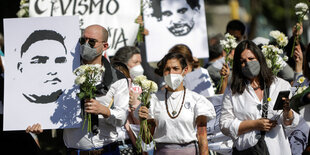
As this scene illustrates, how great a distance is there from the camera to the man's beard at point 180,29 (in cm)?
938

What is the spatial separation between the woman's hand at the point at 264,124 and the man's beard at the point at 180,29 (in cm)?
310

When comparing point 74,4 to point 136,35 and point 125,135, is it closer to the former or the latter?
point 136,35

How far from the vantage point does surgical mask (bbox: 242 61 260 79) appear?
675cm

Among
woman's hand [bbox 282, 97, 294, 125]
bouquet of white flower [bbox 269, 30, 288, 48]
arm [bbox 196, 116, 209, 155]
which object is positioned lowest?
arm [bbox 196, 116, 209, 155]

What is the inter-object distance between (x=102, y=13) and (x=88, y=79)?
346 cm

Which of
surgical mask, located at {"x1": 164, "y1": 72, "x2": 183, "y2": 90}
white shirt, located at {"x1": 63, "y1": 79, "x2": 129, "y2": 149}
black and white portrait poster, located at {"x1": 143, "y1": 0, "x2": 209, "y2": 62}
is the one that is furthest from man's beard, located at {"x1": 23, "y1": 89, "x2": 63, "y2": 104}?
black and white portrait poster, located at {"x1": 143, "y1": 0, "x2": 209, "y2": 62}

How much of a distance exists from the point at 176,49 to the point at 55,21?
2053mm

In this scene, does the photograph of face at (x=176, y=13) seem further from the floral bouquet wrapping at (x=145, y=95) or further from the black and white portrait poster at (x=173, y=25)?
the floral bouquet wrapping at (x=145, y=95)

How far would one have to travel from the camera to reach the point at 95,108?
6.38 m

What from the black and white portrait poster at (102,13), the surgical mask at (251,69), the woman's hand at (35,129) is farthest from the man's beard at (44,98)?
the black and white portrait poster at (102,13)

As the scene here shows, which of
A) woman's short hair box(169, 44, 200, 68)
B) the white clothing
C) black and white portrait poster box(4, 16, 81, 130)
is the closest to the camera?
black and white portrait poster box(4, 16, 81, 130)

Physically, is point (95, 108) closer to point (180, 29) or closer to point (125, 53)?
point (125, 53)

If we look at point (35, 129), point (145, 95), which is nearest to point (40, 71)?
point (35, 129)

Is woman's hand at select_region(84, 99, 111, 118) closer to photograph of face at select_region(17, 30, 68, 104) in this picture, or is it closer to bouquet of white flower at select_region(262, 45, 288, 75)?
photograph of face at select_region(17, 30, 68, 104)
